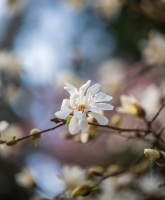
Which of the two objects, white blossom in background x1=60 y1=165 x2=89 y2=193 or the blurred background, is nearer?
white blossom in background x1=60 y1=165 x2=89 y2=193

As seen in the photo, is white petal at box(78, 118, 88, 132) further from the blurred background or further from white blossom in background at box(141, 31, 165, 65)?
white blossom in background at box(141, 31, 165, 65)

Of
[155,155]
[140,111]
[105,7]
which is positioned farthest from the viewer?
[105,7]

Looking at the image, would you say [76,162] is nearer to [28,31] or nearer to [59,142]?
Answer: [59,142]

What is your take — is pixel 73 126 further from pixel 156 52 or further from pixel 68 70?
pixel 68 70

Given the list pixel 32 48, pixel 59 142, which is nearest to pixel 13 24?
pixel 32 48

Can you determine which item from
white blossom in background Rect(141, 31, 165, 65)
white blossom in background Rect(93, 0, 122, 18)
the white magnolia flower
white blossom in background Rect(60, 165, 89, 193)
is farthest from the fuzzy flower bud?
white blossom in background Rect(93, 0, 122, 18)

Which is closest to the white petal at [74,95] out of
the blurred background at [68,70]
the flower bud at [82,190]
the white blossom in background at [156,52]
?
the flower bud at [82,190]

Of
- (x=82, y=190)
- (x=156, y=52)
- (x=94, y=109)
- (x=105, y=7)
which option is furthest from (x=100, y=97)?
(x=105, y=7)
